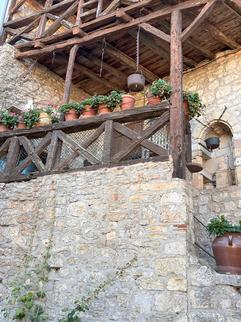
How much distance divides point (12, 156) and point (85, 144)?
4.15ft

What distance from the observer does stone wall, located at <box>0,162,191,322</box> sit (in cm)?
376

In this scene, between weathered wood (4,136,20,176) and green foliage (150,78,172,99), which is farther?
weathered wood (4,136,20,176)

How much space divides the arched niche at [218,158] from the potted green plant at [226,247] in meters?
2.02

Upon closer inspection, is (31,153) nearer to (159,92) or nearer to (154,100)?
(154,100)

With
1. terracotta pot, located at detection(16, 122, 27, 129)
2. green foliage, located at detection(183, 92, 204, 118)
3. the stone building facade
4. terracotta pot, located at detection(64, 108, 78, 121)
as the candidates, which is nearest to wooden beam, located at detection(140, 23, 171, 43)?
green foliage, located at detection(183, 92, 204, 118)

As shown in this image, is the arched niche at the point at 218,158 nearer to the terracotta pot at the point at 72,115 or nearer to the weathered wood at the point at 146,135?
the weathered wood at the point at 146,135

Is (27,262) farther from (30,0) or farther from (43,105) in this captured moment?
(30,0)

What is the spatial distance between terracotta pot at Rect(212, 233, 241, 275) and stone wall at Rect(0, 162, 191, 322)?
0.48 meters

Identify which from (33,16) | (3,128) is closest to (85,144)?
(3,128)

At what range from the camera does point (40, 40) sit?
22.4ft

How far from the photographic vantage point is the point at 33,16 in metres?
7.38

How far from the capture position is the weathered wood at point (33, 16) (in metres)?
7.11

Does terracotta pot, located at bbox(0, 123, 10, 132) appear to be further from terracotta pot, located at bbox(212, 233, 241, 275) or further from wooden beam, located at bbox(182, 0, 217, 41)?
terracotta pot, located at bbox(212, 233, 241, 275)

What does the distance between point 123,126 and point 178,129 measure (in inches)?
32.9
